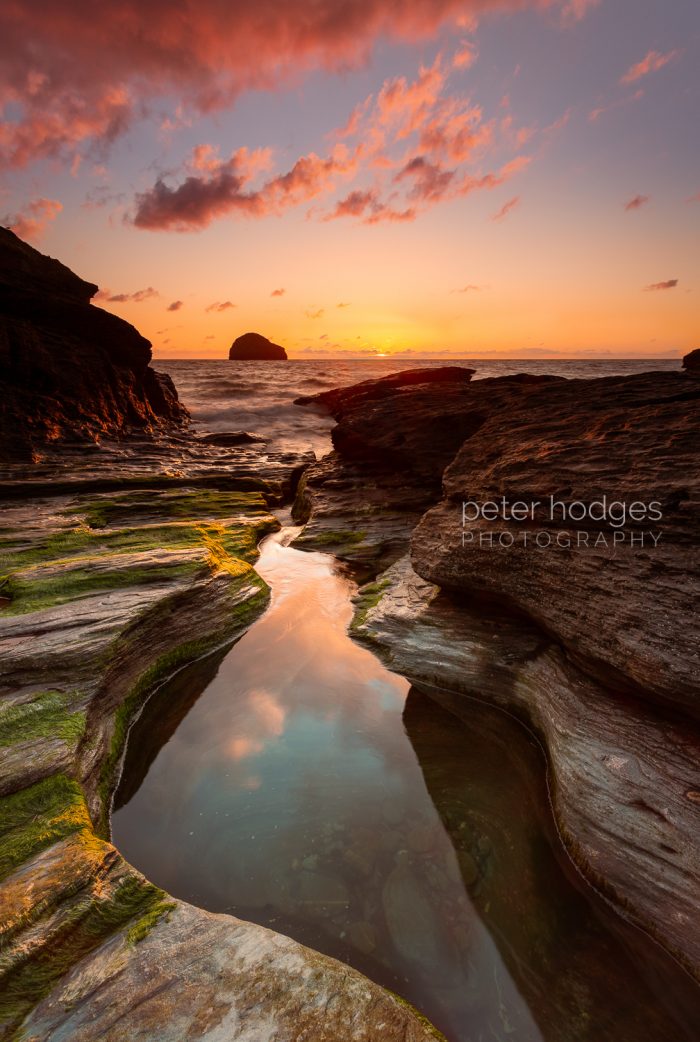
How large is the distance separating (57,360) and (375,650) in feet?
81.6

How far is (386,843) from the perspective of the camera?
18.9ft

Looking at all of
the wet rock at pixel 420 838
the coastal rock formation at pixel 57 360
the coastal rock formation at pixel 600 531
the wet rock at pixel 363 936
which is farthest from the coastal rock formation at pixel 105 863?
the coastal rock formation at pixel 57 360

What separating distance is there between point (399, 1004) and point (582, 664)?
15.8 feet

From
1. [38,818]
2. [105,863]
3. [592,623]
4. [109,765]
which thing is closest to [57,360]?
[109,765]

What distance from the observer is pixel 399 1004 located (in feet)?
12.9

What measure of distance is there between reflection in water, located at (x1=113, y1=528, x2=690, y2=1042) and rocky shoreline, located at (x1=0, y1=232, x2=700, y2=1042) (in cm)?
46

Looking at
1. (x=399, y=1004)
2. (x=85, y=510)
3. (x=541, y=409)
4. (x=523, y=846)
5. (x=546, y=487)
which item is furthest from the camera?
(x=85, y=510)

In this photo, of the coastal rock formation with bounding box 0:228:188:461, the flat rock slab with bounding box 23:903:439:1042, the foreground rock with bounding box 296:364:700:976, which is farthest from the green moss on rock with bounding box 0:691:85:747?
the coastal rock formation with bounding box 0:228:188:461

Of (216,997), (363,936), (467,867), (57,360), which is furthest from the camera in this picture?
(57,360)

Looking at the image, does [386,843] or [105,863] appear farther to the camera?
[386,843]

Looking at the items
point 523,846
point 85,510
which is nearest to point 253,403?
point 85,510

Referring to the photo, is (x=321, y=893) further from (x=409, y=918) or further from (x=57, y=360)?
(x=57, y=360)

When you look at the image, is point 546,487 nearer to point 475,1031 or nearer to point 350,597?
point 350,597

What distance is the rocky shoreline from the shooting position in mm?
3910
